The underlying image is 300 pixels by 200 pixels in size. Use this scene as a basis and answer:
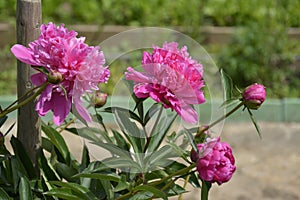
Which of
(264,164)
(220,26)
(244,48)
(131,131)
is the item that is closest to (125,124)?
(131,131)

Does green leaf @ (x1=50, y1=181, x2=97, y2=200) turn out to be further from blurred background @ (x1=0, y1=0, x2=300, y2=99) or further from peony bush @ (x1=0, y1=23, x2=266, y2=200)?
blurred background @ (x1=0, y1=0, x2=300, y2=99)

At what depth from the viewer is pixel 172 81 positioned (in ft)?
3.88

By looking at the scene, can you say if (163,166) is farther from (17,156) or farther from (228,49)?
(228,49)

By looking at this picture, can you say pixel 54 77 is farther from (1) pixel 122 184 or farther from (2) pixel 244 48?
(2) pixel 244 48

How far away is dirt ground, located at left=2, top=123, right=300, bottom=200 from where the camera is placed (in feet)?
11.0

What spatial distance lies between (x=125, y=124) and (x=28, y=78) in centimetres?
26

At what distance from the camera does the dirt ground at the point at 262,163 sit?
336cm

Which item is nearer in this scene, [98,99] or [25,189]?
[25,189]

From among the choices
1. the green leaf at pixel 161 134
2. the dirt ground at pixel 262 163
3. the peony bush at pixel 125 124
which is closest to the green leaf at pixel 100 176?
the peony bush at pixel 125 124

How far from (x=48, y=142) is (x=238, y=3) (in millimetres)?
3620

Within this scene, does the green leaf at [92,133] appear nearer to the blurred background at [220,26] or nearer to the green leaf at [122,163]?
the green leaf at [122,163]

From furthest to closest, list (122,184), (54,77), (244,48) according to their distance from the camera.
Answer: (244,48), (122,184), (54,77)

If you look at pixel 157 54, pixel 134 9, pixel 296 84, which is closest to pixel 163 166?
pixel 157 54

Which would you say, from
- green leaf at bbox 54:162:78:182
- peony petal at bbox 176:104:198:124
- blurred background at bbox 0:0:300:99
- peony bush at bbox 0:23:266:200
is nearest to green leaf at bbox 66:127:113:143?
peony bush at bbox 0:23:266:200
